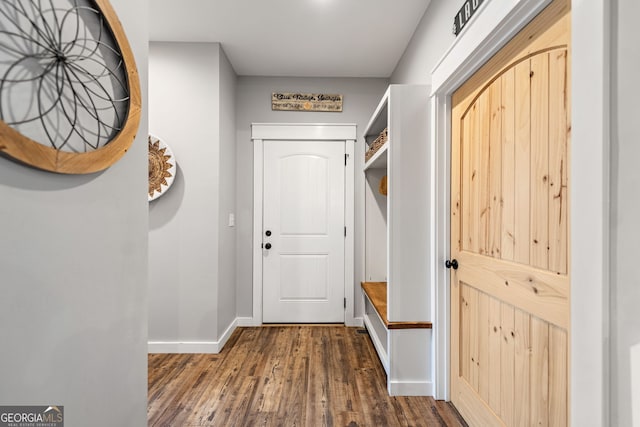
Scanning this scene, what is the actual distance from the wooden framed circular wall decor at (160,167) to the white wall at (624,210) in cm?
275

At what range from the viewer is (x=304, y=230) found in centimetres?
337

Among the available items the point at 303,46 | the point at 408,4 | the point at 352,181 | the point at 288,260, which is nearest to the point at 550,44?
the point at 408,4

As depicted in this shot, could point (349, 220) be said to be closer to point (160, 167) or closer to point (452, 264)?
point (452, 264)

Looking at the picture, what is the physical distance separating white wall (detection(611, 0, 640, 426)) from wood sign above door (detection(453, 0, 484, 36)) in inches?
34.5

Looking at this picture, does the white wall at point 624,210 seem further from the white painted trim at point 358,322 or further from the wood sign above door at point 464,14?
the white painted trim at point 358,322

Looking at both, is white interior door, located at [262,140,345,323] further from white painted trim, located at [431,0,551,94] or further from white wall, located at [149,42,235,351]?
white painted trim, located at [431,0,551,94]

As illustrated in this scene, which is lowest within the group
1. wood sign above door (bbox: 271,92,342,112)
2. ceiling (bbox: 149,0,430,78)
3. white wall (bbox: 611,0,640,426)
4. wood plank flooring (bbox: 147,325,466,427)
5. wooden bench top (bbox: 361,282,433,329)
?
wood plank flooring (bbox: 147,325,466,427)

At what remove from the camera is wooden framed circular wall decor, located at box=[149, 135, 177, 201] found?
266cm

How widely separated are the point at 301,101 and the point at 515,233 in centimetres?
259

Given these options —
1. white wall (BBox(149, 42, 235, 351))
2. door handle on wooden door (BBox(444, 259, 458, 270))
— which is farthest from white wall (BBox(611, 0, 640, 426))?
white wall (BBox(149, 42, 235, 351))

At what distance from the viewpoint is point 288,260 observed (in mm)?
3369

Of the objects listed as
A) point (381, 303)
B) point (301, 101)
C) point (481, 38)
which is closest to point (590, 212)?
point (481, 38)

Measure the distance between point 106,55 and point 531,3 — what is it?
58.6 inches

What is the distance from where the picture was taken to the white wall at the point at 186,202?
2697 mm
